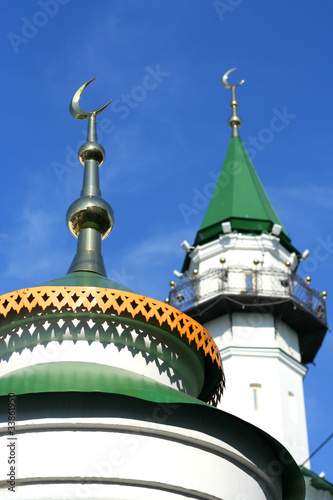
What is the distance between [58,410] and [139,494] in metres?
0.83

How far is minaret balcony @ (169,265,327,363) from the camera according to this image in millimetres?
23141

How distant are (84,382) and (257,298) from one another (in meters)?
16.3

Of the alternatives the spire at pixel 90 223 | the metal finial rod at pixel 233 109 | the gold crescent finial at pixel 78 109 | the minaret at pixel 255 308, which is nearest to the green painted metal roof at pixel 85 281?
the spire at pixel 90 223

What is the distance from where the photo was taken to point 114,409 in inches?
269

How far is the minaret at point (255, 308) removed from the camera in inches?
869

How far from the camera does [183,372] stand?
26.7ft

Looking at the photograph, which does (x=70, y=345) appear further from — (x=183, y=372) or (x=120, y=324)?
(x=183, y=372)

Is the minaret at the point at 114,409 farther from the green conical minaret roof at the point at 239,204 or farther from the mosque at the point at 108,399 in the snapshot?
the green conical minaret roof at the point at 239,204

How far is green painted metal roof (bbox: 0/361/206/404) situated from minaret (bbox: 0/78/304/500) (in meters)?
0.01

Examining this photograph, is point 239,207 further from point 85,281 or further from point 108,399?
point 108,399

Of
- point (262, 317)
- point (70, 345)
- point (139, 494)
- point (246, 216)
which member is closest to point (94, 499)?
point (139, 494)

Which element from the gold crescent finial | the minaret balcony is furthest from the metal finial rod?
the gold crescent finial

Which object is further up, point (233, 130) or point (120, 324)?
point (233, 130)

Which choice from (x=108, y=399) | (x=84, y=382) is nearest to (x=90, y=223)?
(x=84, y=382)
